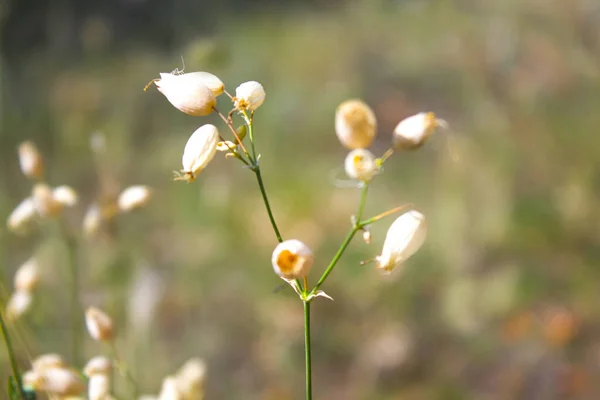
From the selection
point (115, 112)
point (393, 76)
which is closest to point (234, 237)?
point (115, 112)

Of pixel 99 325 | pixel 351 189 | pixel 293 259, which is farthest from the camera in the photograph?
pixel 351 189

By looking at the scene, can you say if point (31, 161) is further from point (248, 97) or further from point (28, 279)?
point (248, 97)

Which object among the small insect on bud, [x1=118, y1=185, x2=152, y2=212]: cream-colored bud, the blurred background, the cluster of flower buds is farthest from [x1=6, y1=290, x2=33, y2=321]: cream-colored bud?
the blurred background

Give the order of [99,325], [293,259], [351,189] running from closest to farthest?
[293,259]
[99,325]
[351,189]

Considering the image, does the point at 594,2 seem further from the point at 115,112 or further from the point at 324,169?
the point at 115,112

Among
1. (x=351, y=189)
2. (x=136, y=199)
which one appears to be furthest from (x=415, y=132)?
(x=351, y=189)

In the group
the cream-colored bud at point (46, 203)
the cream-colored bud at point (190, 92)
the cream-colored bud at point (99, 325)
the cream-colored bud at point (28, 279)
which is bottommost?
the cream-colored bud at point (99, 325)

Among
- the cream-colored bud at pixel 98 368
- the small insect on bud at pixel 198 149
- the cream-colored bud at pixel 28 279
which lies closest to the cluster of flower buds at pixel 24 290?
the cream-colored bud at pixel 28 279

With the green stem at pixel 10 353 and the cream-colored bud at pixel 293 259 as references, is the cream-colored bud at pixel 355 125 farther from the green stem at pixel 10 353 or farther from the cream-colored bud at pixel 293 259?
the green stem at pixel 10 353
